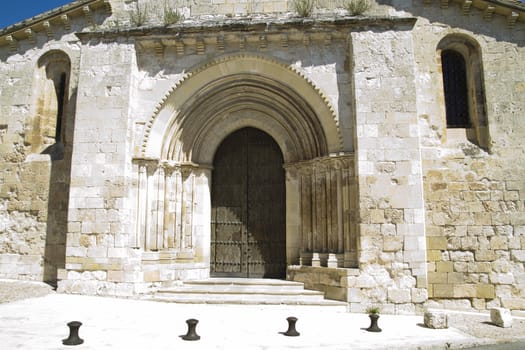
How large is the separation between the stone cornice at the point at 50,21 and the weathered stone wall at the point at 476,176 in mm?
7492

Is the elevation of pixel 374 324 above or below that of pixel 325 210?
below

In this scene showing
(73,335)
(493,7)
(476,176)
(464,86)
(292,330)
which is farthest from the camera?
(464,86)

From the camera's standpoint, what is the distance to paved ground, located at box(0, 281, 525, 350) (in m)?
5.19

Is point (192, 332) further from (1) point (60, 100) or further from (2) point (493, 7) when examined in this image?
(2) point (493, 7)

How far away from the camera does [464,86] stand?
954cm

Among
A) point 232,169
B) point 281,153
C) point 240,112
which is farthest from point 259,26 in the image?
point 232,169

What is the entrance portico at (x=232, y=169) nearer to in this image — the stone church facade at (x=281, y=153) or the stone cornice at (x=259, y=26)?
the stone church facade at (x=281, y=153)

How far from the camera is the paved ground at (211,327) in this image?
519cm

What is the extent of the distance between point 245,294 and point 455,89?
6348 millimetres

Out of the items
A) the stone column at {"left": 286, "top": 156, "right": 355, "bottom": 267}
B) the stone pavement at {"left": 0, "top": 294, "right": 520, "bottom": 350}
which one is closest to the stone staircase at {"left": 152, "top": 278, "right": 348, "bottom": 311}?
the stone pavement at {"left": 0, "top": 294, "right": 520, "bottom": 350}

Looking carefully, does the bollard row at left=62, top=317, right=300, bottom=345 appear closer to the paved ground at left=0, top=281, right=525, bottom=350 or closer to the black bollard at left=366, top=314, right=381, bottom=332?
the paved ground at left=0, top=281, right=525, bottom=350

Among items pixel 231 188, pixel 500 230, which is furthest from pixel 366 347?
pixel 231 188

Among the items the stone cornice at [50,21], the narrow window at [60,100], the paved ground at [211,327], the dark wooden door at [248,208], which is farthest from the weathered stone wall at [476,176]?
the narrow window at [60,100]

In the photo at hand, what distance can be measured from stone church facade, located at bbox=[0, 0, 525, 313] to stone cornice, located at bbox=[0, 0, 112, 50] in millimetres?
59
